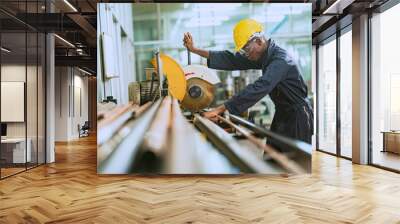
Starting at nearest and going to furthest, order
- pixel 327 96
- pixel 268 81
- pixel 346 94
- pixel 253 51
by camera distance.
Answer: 1. pixel 268 81
2. pixel 253 51
3. pixel 346 94
4. pixel 327 96

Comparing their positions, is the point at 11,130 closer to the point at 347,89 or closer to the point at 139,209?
the point at 139,209

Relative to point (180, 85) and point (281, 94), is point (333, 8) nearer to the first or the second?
point (281, 94)

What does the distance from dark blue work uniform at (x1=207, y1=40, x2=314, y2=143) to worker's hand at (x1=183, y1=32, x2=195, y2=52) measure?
746mm

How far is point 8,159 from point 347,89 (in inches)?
295

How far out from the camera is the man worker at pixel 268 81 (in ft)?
21.2

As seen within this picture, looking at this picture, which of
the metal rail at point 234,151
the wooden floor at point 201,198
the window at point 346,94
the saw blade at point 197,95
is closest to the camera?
the wooden floor at point 201,198

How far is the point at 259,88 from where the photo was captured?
6461 millimetres

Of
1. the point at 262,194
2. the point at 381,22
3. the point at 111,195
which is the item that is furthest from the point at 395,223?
the point at 381,22

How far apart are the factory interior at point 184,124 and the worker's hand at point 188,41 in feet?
0.25

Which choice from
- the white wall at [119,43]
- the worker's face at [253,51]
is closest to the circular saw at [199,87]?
the worker's face at [253,51]

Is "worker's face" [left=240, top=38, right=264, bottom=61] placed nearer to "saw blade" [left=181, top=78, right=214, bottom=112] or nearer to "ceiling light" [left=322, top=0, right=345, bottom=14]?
"saw blade" [left=181, top=78, right=214, bottom=112]

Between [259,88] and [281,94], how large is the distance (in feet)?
1.25

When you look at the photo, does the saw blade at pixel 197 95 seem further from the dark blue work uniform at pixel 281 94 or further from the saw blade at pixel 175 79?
the dark blue work uniform at pixel 281 94

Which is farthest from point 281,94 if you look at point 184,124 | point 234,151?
point 184,124
